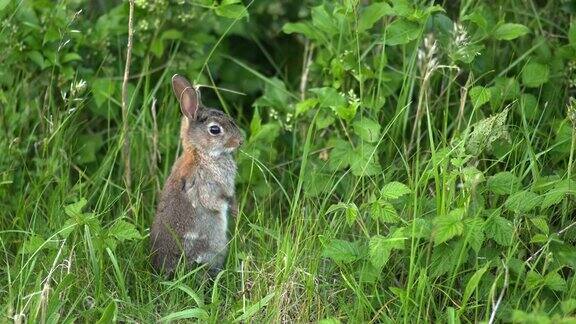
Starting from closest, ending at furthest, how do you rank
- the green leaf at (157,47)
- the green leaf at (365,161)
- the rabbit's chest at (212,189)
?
the green leaf at (365,161) < the rabbit's chest at (212,189) < the green leaf at (157,47)

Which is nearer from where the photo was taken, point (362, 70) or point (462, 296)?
point (462, 296)

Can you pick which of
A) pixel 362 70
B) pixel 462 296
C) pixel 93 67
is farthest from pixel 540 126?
pixel 93 67

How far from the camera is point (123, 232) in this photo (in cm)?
499

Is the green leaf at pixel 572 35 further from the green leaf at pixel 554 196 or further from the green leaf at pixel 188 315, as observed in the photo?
the green leaf at pixel 188 315

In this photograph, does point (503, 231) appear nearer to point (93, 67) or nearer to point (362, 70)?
point (362, 70)

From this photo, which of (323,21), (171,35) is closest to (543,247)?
(323,21)

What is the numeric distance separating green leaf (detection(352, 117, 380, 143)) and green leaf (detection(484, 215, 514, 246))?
1.01m

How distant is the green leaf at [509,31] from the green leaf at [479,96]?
0.47 metres

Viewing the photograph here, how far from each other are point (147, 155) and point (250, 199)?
62 cm

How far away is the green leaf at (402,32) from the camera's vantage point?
5.59m

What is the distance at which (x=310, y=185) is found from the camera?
5.62 m

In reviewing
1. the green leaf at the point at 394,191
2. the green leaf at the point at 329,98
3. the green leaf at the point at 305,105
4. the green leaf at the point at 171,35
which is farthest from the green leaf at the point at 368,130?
the green leaf at the point at 171,35

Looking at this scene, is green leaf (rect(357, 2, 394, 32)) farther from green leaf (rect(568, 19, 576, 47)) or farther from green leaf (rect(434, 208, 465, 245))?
green leaf (rect(434, 208, 465, 245))

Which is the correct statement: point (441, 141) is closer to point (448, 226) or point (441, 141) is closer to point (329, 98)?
point (329, 98)
